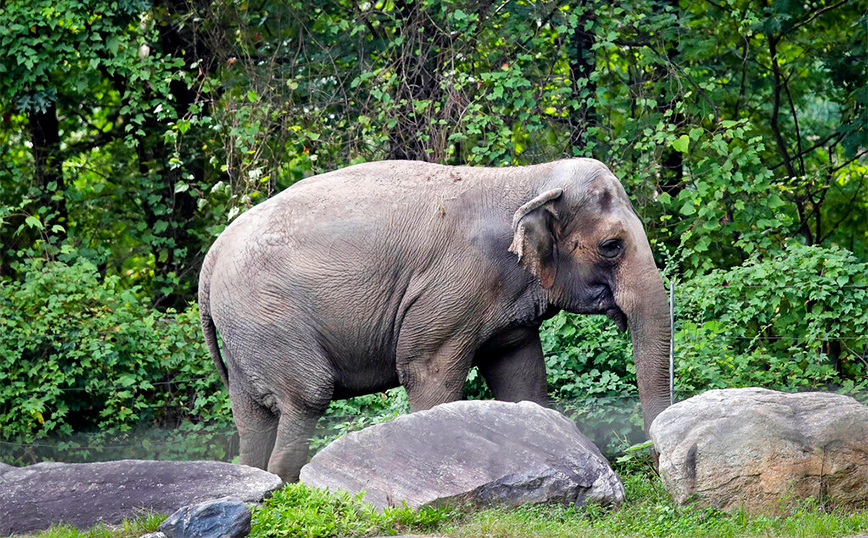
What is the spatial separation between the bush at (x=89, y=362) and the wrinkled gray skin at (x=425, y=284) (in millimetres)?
4545

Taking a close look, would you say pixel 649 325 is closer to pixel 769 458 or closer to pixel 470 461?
pixel 769 458

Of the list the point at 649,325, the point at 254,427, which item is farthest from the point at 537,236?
the point at 254,427

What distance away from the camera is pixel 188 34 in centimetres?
1462

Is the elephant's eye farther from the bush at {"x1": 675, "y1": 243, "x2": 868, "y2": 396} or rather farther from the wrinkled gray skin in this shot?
the bush at {"x1": 675, "y1": 243, "x2": 868, "y2": 396}

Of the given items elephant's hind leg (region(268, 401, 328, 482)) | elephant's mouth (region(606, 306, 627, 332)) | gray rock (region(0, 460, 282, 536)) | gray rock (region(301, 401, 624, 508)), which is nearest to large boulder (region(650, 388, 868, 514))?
gray rock (region(301, 401, 624, 508))

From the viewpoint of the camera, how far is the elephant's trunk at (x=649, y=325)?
7.29 metres

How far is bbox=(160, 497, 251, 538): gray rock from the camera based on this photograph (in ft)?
18.1

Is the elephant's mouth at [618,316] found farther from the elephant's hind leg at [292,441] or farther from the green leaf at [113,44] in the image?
the green leaf at [113,44]

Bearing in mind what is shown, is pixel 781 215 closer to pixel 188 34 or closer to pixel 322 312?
pixel 322 312

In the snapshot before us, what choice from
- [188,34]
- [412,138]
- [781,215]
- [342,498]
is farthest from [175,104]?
[342,498]

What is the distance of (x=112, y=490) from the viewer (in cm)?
627

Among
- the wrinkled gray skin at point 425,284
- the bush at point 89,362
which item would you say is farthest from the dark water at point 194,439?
the wrinkled gray skin at point 425,284

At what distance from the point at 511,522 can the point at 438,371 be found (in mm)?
1647

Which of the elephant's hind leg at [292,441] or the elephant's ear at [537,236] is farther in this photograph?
the elephant's hind leg at [292,441]
